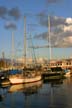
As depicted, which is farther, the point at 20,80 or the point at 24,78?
the point at 24,78

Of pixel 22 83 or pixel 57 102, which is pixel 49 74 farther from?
pixel 57 102

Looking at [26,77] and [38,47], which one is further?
[38,47]

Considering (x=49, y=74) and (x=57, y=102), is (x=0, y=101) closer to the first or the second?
(x=57, y=102)

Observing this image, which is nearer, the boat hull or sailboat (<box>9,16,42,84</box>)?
the boat hull

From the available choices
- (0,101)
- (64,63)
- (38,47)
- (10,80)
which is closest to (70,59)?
(64,63)

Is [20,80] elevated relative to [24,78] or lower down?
lower down

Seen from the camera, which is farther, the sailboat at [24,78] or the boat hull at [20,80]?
the sailboat at [24,78]

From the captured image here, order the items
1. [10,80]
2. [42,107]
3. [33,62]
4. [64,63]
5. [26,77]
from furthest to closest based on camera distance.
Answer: [64,63] < [33,62] < [26,77] < [10,80] < [42,107]

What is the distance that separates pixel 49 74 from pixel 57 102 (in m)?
52.2

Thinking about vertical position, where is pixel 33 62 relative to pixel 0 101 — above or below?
above

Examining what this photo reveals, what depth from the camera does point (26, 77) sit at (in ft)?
244

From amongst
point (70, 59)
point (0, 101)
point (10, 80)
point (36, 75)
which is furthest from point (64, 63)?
point (0, 101)

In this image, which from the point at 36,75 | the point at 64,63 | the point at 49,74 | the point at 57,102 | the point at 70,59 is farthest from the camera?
the point at 70,59

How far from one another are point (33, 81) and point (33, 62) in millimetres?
21339
